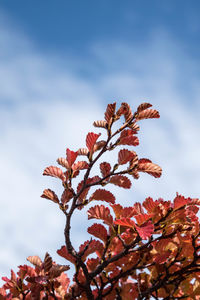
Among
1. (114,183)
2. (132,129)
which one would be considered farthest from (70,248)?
(132,129)

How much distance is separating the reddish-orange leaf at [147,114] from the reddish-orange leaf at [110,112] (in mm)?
242

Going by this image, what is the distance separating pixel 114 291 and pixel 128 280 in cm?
30

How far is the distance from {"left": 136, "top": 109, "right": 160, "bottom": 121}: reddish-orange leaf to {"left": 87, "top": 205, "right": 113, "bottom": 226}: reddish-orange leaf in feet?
2.72

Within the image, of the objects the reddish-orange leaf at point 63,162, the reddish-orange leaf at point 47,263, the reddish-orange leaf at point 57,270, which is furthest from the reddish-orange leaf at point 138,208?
the reddish-orange leaf at point 47,263

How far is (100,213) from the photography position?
9.36 feet

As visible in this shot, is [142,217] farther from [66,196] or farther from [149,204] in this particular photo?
[66,196]

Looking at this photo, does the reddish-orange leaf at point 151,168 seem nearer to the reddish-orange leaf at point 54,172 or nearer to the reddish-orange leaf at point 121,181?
the reddish-orange leaf at point 121,181

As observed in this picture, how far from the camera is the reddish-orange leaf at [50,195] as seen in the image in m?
2.93

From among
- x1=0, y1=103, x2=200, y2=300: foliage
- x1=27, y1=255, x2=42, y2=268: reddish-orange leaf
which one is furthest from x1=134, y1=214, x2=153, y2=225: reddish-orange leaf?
x1=27, y1=255, x2=42, y2=268: reddish-orange leaf

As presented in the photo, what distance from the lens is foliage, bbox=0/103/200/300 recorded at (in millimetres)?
2861

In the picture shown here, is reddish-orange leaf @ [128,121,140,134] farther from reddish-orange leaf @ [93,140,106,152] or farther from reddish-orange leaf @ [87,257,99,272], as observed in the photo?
reddish-orange leaf @ [87,257,99,272]

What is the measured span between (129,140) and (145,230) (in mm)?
786

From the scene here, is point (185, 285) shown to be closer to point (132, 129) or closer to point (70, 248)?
point (70, 248)

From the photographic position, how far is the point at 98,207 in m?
2.84
